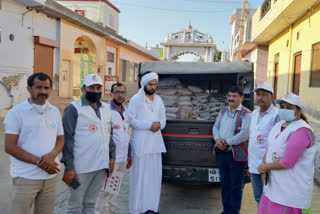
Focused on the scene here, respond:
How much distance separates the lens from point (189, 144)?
3.75 metres

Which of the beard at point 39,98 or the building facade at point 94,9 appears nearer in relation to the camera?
the beard at point 39,98

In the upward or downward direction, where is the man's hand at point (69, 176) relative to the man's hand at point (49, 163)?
downward

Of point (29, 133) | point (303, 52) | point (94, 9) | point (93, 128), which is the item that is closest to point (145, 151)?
point (93, 128)

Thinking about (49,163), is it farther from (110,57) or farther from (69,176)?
(110,57)

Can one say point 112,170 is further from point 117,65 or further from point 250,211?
point 117,65

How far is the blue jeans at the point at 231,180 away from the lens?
331 cm

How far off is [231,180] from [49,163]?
7.26 ft

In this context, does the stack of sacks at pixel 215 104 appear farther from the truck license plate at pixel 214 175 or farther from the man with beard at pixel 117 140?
the man with beard at pixel 117 140

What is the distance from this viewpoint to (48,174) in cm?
228

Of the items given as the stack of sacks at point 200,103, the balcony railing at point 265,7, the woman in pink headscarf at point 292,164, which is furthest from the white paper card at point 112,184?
the balcony railing at point 265,7

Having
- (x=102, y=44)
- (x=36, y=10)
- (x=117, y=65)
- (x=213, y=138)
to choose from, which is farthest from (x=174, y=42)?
(x=213, y=138)

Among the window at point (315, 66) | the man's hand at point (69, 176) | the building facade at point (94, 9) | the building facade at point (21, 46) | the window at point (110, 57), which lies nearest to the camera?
the man's hand at point (69, 176)

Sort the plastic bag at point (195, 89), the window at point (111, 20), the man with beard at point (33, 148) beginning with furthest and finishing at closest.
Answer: the window at point (111, 20), the plastic bag at point (195, 89), the man with beard at point (33, 148)

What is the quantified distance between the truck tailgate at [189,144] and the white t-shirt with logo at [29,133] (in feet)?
6.11
